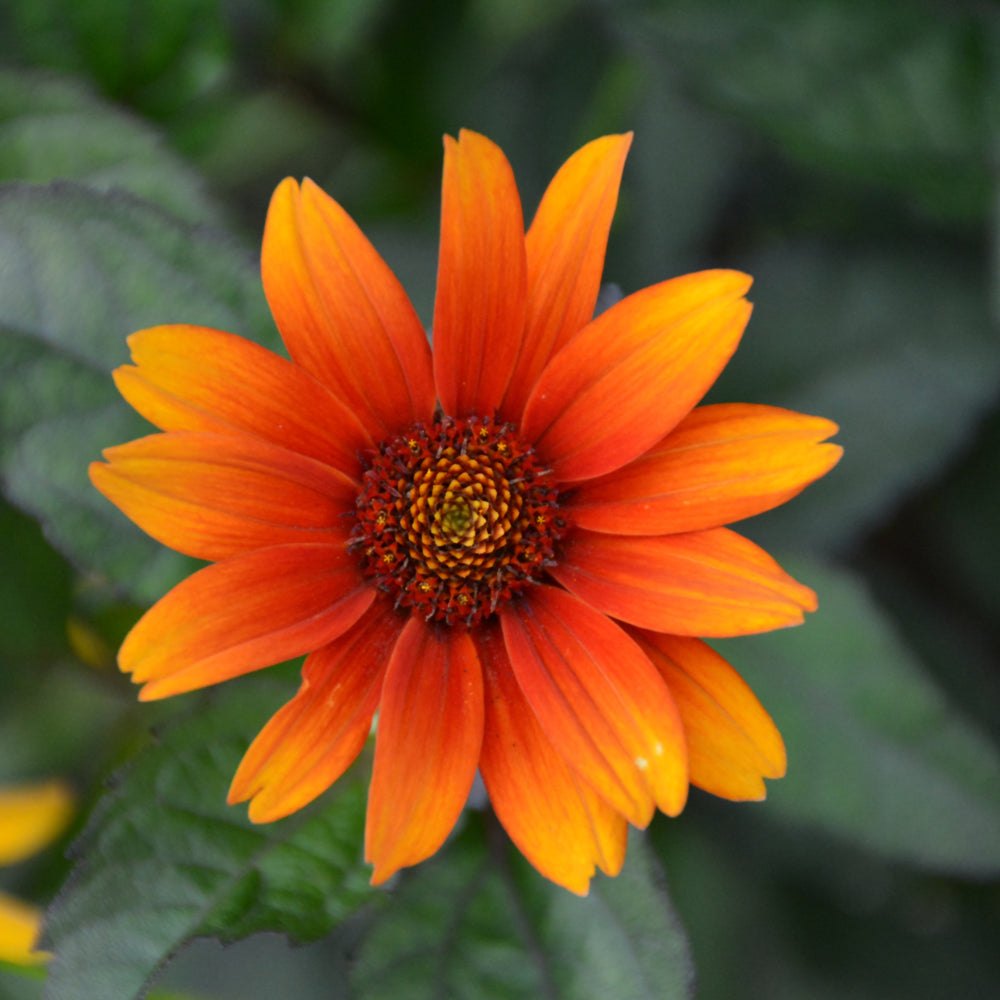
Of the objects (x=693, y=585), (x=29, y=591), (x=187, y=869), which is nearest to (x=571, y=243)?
(x=693, y=585)

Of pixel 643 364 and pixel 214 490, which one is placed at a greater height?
pixel 643 364

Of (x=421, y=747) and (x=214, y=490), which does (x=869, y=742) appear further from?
(x=214, y=490)

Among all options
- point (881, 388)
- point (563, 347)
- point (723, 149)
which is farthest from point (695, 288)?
point (723, 149)

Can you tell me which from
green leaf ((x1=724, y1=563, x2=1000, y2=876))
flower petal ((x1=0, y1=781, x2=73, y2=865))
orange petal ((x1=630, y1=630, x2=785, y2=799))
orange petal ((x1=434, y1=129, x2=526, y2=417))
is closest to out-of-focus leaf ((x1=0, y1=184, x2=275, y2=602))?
orange petal ((x1=434, y1=129, x2=526, y2=417))

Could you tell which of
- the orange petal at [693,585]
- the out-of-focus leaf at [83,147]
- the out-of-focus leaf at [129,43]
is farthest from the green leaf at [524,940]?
the out-of-focus leaf at [129,43]

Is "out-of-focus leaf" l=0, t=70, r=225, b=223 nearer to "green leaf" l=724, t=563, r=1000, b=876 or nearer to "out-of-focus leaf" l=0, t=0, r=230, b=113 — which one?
"out-of-focus leaf" l=0, t=0, r=230, b=113

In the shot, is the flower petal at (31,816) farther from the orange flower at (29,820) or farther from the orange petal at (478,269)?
the orange petal at (478,269)

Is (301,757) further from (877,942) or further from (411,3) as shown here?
(411,3)
